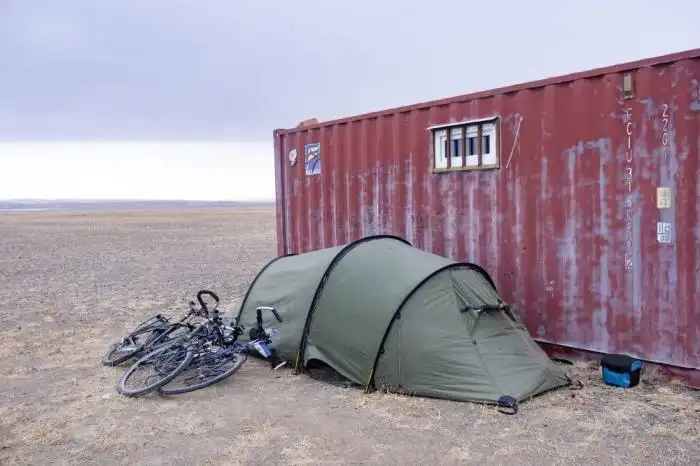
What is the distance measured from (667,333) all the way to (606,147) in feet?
6.45

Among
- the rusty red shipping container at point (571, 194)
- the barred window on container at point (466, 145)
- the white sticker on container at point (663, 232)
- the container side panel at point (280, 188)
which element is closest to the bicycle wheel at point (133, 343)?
the rusty red shipping container at point (571, 194)

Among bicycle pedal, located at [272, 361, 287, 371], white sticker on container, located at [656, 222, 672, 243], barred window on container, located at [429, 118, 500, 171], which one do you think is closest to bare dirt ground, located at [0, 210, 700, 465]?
bicycle pedal, located at [272, 361, 287, 371]

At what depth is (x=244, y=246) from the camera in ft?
75.8

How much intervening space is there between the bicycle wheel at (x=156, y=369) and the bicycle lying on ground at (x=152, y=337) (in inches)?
9.7

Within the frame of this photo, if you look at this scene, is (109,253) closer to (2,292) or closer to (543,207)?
(2,292)

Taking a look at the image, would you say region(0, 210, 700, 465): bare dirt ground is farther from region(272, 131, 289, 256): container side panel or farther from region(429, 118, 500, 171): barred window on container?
region(272, 131, 289, 256): container side panel

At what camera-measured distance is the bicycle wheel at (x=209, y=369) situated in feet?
20.9

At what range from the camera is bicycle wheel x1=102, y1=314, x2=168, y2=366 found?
23.8 ft

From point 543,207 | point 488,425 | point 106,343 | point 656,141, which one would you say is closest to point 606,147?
point 656,141

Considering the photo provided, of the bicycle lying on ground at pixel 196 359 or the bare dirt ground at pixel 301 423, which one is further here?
the bicycle lying on ground at pixel 196 359

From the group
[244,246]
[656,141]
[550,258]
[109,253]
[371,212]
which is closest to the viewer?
[656,141]

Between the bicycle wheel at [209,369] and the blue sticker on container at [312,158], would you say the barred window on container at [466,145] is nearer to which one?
the blue sticker on container at [312,158]

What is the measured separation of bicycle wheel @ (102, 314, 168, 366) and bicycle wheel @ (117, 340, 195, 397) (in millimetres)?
436

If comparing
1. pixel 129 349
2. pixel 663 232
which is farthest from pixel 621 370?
pixel 129 349
